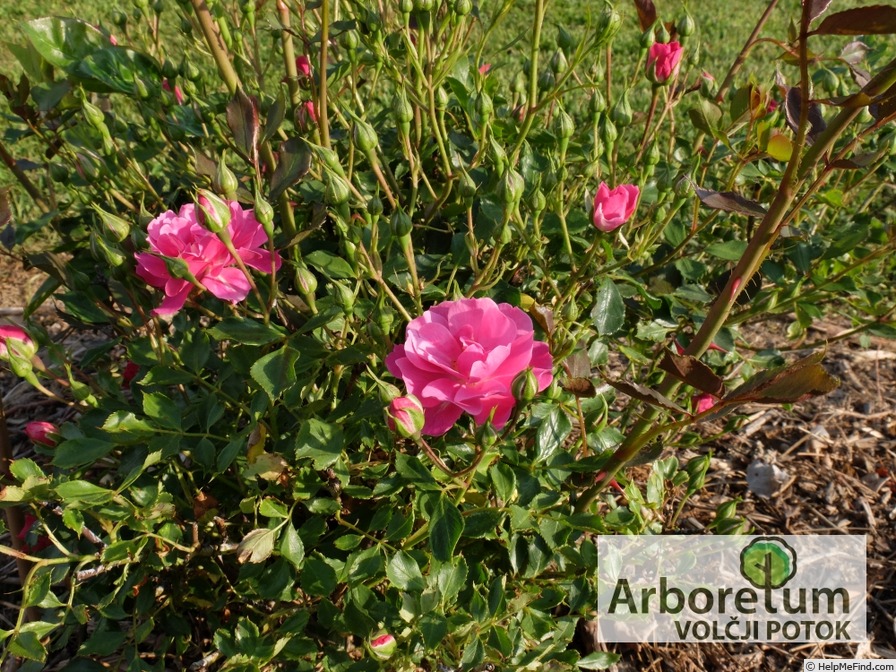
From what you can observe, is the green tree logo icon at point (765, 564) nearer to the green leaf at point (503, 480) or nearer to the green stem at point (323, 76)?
the green leaf at point (503, 480)

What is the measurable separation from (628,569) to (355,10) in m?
1.13

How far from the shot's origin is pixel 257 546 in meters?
1.11

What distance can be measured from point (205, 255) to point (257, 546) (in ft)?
1.42

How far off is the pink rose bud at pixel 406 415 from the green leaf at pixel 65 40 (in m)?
0.90

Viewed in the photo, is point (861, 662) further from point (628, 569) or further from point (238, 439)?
point (238, 439)

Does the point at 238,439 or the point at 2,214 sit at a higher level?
the point at 2,214

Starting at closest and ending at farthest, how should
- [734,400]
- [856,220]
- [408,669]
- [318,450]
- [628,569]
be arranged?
1. [734,400]
2. [318,450]
3. [408,669]
4. [628,569]
5. [856,220]

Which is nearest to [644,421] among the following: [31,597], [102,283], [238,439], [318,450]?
[318,450]

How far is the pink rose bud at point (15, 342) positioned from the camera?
1.06 meters

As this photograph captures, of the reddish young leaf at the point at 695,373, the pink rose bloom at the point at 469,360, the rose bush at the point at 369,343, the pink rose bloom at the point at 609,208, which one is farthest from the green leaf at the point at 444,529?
the pink rose bloom at the point at 609,208

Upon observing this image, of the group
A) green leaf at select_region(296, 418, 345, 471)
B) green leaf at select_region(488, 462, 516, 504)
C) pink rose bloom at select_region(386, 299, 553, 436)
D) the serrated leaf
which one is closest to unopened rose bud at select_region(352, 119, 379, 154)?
the serrated leaf

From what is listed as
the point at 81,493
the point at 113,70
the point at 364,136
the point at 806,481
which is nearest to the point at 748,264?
the point at 364,136

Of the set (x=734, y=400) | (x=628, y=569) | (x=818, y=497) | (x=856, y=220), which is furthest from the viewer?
(x=818, y=497)

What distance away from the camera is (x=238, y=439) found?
1093mm
